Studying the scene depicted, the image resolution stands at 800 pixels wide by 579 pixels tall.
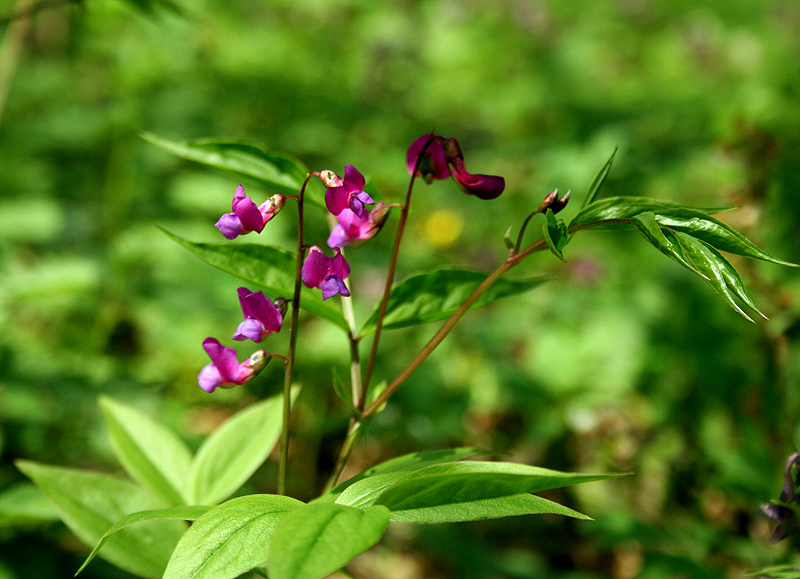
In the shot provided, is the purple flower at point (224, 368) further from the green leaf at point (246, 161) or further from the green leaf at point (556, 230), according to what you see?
the green leaf at point (556, 230)

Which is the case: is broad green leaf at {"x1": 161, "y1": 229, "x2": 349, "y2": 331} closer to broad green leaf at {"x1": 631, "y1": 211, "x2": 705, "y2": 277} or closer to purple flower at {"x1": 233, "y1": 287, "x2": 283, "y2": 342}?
purple flower at {"x1": 233, "y1": 287, "x2": 283, "y2": 342}

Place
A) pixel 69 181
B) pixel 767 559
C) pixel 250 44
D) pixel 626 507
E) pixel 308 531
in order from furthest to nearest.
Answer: pixel 250 44 → pixel 69 181 → pixel 626 507 → pixel 767 559 → pixel 308 531

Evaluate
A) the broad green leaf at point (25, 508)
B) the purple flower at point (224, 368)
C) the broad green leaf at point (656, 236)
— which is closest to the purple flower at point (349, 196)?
the purple flower at point (224, 368)

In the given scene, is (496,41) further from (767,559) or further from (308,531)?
(308,531)

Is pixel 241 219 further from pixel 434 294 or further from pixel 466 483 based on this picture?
pixel 466 483

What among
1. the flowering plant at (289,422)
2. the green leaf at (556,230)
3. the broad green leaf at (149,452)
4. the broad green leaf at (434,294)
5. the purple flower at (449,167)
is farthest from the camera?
the broad green leaf at (149,452)

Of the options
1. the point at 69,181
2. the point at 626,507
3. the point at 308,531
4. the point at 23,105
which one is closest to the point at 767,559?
the point at 626,507
